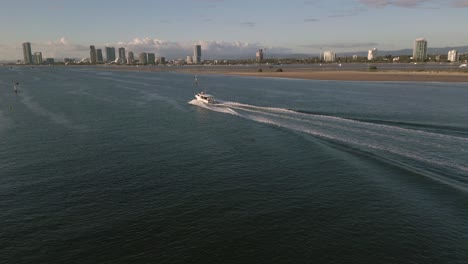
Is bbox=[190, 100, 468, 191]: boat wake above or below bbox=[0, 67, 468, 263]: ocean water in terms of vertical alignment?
above

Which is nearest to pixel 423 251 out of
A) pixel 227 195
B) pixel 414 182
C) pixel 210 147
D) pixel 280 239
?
pixel 280 239

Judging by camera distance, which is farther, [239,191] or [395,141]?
[395,141]

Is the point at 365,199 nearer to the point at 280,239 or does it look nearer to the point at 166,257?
the point at 280,239

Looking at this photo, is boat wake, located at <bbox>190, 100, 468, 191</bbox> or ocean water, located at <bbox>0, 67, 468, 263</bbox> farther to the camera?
boat wake, located at <bbox>190, 100, 468, 191</bbox>

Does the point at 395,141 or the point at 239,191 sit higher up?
the point at 395,141
